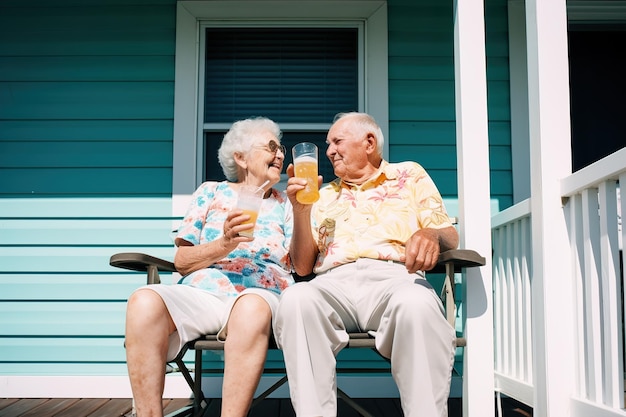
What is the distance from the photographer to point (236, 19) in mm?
3855

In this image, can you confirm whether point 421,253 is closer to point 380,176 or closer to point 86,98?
point 380,176

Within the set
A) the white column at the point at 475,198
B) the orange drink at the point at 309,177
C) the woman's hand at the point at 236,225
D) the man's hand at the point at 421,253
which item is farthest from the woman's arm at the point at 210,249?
the white column at the point at 475,198

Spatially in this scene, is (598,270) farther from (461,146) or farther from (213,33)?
(213,33)

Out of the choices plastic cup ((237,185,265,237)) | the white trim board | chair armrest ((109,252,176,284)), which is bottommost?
the white trim board

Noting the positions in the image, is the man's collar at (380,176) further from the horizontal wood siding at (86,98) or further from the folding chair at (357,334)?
the horizontal wood siding at (86,98)

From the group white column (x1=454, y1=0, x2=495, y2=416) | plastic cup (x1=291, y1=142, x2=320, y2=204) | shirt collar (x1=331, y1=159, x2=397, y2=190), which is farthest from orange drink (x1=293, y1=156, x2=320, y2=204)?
white column (x1=454, y1=0, x2=495, y2=416)

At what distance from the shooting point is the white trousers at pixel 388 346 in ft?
6.63

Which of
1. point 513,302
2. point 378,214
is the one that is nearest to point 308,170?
point 378,214

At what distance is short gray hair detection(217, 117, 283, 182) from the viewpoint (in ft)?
9.86

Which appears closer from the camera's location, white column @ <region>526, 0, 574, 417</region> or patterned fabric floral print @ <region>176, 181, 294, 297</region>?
white column @ <region>526, 0, 574, 417</region>

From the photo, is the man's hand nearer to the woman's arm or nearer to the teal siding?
the woman's arm

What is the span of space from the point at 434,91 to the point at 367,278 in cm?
171

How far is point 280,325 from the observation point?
2180mm

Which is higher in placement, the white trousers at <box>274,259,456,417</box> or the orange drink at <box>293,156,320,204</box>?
the orange drink at <box>293,156,320,204</box>
